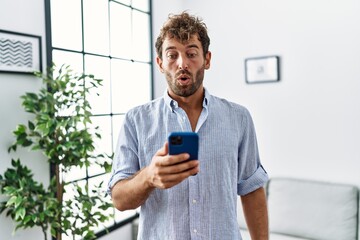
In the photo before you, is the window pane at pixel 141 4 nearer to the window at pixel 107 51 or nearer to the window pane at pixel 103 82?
the window at pixel 107 51

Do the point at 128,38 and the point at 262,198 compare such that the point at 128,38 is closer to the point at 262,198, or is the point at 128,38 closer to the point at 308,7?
the point at 308,7

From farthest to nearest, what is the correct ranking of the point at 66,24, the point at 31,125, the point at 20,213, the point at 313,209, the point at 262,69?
the point at 262,69 → the point at 313,209 → the point at 66,24 → the point at 31,125 → the point at 20,213

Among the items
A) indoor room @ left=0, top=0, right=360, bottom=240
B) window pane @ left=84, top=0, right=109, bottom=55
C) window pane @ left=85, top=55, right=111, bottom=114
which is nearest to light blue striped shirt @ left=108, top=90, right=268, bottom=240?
indoor room @ left=0, top=0, right=360, bottom=240

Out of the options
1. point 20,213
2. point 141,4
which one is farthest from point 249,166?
point 141,4

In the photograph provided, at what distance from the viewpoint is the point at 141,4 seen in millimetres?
3287

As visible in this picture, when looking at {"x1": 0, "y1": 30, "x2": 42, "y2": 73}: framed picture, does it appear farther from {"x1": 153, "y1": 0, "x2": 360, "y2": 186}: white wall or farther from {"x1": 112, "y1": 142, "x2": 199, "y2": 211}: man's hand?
{"x1": 153, "y1": 0, "x2": 360, "y2": 186}: white wall

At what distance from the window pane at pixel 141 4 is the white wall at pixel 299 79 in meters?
0.10

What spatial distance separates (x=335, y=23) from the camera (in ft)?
9.10

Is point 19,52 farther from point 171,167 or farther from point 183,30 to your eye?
point 171,167

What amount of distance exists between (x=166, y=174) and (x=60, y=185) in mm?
1423

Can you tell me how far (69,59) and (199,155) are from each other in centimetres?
163

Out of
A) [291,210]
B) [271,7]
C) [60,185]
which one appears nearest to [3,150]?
[60,185]

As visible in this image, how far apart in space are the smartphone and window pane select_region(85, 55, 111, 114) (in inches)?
72.8

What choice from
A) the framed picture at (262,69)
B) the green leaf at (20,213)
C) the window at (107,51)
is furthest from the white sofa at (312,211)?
the green leaf at (20,213)
